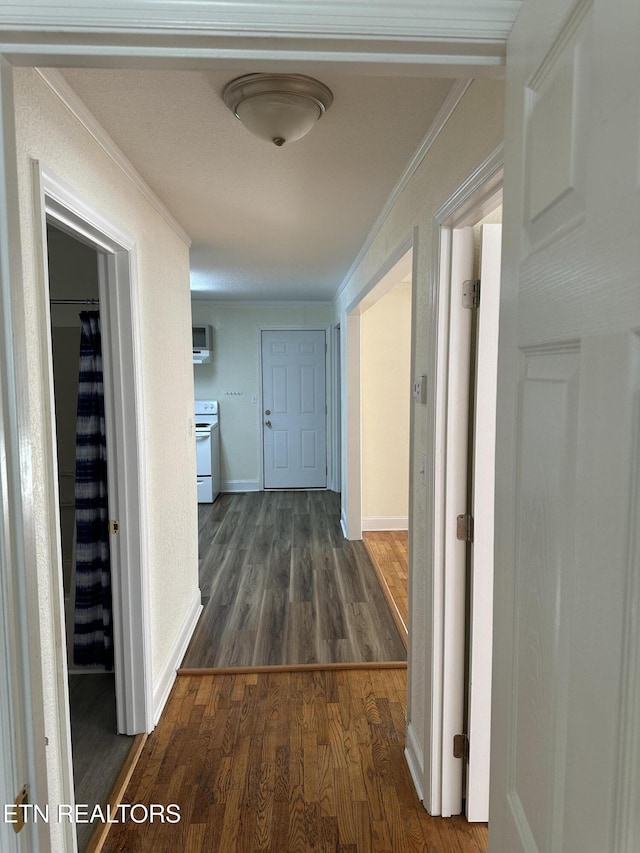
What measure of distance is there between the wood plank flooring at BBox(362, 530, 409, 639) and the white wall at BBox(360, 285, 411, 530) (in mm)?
244

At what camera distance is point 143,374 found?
89.4 inches

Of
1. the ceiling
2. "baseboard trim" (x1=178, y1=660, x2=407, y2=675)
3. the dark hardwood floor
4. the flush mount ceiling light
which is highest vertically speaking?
the ceiling

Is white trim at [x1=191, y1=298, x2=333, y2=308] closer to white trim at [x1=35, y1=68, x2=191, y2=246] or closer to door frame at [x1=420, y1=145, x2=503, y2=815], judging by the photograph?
white trim at [x1=35, y1=68, x2=191, y2=246]

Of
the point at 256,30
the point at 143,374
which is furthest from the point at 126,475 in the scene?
the point at 256,30

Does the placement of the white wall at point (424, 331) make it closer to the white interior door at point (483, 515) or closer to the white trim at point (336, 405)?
the white interior door at point (483, 515)

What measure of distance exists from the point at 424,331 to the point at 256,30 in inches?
52.7

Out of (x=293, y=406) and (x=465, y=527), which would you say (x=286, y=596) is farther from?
(x=293, y=406)

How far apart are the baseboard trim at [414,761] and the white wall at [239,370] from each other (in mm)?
4911

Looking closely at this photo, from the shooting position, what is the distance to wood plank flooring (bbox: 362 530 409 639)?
346 centimetres

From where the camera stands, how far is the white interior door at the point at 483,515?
5.50 feet

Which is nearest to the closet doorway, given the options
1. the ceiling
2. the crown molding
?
the ceiling

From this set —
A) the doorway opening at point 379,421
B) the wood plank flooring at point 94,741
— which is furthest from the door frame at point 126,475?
the doorway opening at point 379,421

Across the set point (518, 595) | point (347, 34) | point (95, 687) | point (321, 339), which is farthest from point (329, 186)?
point (321, 339)

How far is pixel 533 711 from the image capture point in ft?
2.11
